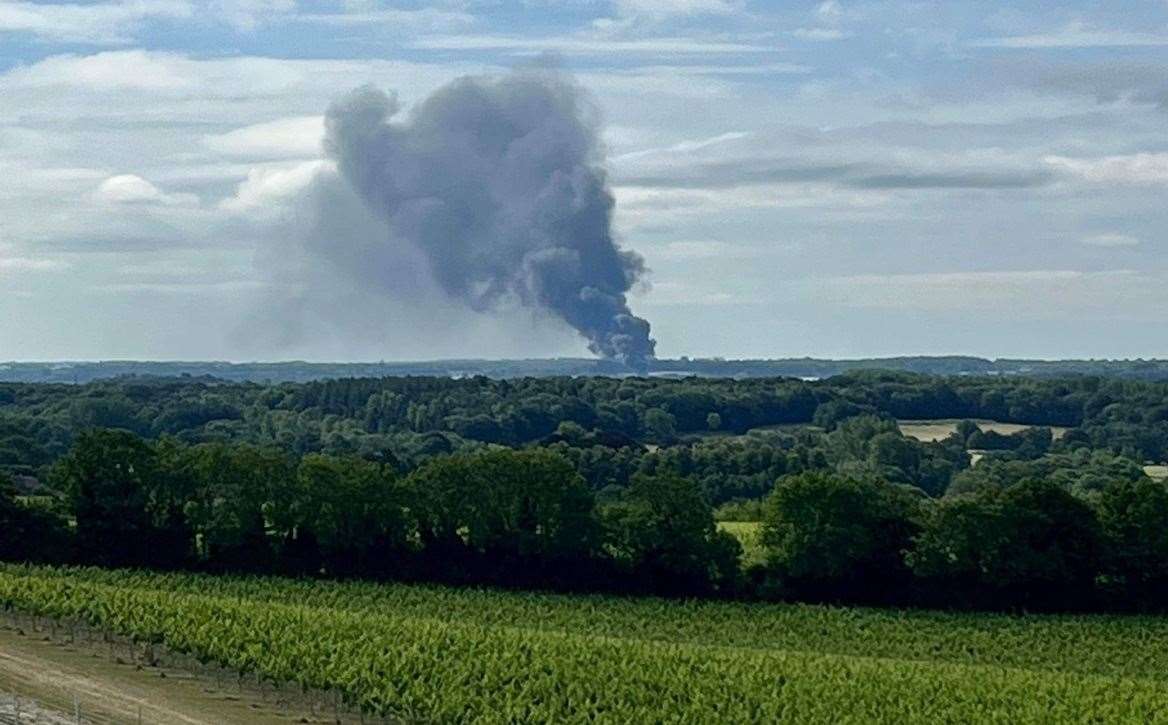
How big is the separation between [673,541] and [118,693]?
32.9m

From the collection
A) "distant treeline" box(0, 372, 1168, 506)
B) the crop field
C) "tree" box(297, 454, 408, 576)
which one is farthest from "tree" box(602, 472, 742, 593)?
A: the crop field

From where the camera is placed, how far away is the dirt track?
43.0 m

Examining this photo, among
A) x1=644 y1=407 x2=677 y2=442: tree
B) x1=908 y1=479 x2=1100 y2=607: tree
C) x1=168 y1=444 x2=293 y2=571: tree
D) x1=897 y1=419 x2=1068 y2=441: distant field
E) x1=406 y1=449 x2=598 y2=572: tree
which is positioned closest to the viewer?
x1=908 y1=479 x2=1100 y2=607: tree

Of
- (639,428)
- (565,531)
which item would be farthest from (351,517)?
(639,428)

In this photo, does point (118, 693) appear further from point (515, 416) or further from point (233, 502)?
point (515, 416)

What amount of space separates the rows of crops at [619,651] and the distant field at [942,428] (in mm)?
113031

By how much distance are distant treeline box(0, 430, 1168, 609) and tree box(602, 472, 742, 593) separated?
0.24ft

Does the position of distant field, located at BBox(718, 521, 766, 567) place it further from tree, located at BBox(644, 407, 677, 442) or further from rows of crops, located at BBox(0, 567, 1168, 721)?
tree, located at BBox(644, 407, 677, 442)

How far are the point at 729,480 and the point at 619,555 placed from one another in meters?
46.7

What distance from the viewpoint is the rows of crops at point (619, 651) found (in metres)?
46.2

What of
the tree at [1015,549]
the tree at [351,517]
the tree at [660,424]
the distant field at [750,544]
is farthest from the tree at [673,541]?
the tree at [660,424]

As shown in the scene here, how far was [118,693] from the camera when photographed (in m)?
45.3

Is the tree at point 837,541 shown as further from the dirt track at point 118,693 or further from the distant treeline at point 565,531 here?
the dirt track at point 118,693

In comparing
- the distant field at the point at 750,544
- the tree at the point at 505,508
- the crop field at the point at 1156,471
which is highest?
the tree at the point at 505,508
